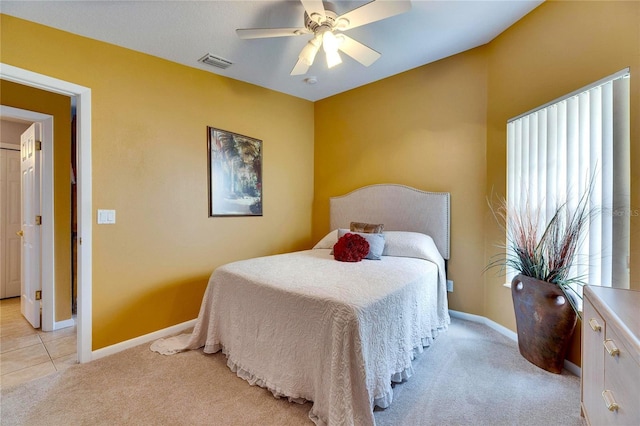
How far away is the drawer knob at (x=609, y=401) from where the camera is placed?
0.95 meters

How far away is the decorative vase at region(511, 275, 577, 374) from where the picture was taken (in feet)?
5.90

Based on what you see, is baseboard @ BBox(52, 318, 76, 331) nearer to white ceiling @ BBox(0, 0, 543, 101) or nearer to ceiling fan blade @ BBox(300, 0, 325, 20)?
white ceiling @ BBox(0, 0, 543, 101)

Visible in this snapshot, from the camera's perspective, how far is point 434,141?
9.84 ft

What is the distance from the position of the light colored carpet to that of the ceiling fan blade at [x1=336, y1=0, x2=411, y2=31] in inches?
92.2

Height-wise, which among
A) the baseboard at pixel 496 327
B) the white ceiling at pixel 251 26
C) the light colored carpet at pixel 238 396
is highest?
the white ceiling at pixel 251 26

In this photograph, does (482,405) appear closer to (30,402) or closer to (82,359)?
(30,402)

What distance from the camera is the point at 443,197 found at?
289 centimetres

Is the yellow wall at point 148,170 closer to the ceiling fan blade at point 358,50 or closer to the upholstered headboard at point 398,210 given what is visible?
the upholstered headboard at point 398,210

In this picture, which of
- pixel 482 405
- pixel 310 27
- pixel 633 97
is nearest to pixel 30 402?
pixel 482 405

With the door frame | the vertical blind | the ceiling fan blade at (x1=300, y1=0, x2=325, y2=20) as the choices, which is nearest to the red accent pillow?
the vertical blind

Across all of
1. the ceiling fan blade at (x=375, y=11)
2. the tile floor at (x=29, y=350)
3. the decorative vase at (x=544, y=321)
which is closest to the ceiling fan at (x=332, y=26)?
the ceiling fan blade at (x=375, y=11)

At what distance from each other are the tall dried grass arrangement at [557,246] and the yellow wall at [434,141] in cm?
68

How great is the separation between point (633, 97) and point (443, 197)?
1499 millimetres

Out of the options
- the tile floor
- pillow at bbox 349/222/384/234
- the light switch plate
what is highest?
the light switch plate
